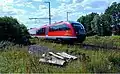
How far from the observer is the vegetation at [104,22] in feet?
323

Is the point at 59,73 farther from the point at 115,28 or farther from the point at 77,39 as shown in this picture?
the point at 115,28

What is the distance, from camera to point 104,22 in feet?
330

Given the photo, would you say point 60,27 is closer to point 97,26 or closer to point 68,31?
point 68,31

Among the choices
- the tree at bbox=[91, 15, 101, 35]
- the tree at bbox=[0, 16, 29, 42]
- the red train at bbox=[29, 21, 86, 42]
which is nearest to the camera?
the red train at bbox=[29, 21, 86, 42]

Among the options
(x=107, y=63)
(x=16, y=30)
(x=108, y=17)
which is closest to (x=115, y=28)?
(x=108, y=17)

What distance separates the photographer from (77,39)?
3347 cm

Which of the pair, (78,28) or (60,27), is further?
(60,27)

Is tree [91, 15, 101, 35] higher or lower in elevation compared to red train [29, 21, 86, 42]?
lower

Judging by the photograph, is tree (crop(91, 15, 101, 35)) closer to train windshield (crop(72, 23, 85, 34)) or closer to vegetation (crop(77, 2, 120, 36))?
vegetation (crop(77, 2, 120, 36))

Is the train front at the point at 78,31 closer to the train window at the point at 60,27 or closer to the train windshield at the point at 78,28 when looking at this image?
the train windshield at the point at 78,28

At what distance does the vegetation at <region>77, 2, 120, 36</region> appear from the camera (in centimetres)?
9838

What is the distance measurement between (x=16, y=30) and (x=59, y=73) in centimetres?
2847

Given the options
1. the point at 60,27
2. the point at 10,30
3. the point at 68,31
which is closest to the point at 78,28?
the point at 68,31

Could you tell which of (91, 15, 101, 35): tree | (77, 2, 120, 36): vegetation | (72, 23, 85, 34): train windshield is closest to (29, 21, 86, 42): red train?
(72, 23, 85, 34): train windshield
